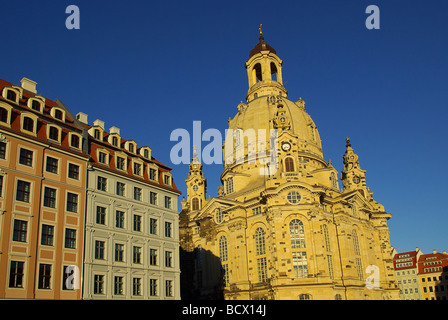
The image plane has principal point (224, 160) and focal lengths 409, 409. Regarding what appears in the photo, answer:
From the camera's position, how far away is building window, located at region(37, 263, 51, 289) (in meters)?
32.1

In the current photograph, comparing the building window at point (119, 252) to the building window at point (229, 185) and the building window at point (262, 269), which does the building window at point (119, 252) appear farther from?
the building window at point (229, 185)

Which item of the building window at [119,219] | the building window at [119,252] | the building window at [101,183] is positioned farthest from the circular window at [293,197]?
the building window at [101,183]

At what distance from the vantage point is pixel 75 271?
34.6 metres

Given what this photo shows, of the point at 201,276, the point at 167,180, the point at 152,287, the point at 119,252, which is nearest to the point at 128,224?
the point at 119,252

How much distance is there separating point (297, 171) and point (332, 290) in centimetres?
1990

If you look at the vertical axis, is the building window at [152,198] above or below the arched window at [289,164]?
below

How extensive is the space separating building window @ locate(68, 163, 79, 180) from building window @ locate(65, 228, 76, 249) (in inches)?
193

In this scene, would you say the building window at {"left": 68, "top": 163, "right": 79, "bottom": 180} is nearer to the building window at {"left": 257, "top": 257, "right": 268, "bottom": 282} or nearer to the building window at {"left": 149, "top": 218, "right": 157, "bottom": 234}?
the building window at {"left": 149, "top": 218, "right": 157, "bottom": 234}

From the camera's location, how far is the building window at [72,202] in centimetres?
3628

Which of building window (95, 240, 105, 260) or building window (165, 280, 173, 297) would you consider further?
building window (165, 280, 173, 297)

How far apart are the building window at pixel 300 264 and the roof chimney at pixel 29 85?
43711 millimetres

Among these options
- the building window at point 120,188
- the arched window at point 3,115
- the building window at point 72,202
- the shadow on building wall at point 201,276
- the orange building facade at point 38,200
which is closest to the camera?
the orange building facade at point 38,200

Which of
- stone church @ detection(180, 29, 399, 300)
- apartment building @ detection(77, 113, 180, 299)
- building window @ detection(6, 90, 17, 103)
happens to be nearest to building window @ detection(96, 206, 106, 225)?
apartment building @ detection(77, 113, 180, 299)
